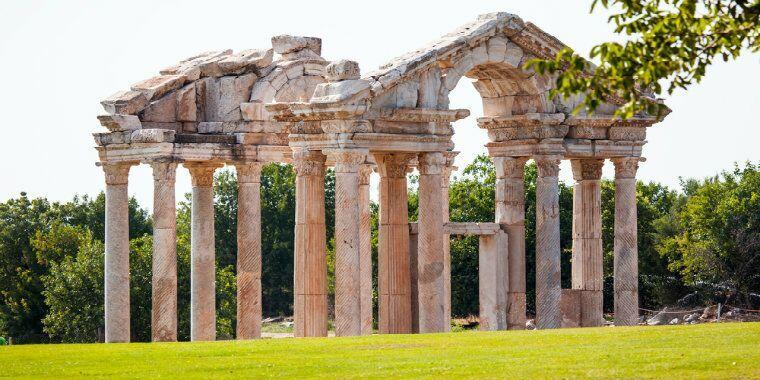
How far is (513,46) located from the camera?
195 ft

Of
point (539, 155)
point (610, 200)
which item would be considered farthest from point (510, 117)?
point (610, 200)

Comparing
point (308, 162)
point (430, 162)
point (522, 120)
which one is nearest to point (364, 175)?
point (522, 120)

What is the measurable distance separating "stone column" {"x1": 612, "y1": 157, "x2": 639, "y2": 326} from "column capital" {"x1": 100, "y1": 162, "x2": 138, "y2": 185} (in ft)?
50.0

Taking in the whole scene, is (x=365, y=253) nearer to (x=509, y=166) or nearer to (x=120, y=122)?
(x=509, y=166)

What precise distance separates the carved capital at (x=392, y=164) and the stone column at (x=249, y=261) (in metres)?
5.54

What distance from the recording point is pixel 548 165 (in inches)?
2432

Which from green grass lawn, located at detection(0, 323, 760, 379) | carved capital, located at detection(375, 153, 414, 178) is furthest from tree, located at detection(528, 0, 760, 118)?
carved capital, located at detection(375, 153, 414, 178)

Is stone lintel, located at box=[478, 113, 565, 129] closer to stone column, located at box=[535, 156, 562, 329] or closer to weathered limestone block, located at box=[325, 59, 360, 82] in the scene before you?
stone column, located at box=[535, 156, 562, 329]

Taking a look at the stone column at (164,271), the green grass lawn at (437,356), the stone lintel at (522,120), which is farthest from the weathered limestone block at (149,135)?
the green grass lawn at (437,356)

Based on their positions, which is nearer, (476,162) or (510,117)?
(510,117)

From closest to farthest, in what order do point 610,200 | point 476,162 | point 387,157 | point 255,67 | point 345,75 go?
point 345,75 → point 387,157 → point 255,67 → point 610,200 → point 476,162

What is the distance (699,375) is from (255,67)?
83.2 feet

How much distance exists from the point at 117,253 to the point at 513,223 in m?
12.2

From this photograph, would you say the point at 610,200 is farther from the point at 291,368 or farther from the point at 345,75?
the point at 291,368
